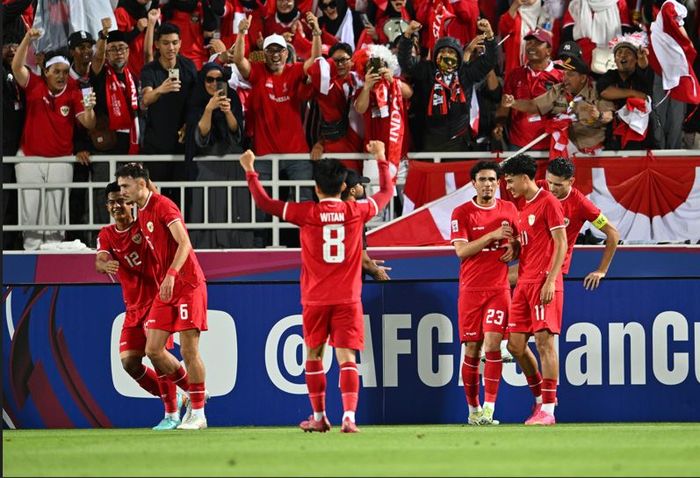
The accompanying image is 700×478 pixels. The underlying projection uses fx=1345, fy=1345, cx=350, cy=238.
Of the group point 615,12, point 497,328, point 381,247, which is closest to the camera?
point 497,328

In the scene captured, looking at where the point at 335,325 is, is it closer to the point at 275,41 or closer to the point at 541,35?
the point at 275,41

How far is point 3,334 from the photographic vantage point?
503 inches

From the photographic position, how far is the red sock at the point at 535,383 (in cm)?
1173

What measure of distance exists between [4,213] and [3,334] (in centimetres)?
225

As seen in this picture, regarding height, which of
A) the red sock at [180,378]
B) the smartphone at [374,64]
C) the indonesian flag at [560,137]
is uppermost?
the smartphone at [374,64]

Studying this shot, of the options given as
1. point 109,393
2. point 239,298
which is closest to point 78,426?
point 109,393

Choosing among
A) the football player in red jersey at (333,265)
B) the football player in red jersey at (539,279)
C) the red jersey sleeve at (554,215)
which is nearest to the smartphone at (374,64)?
the football player in red jersey at (539,279)

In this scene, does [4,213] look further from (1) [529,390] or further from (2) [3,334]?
(1) [529,390]

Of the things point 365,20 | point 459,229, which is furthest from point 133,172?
point 365,20

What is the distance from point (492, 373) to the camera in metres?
11.6

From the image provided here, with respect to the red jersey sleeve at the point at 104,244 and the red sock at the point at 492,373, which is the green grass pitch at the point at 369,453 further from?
the red jersey sleeve at the point at 104,244

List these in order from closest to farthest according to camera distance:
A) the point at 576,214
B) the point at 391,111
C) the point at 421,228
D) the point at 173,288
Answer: the point at 173,288, the point at 576,214, the point at 421,228, the point at 391,111

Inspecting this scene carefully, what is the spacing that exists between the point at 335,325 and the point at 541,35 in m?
6.42

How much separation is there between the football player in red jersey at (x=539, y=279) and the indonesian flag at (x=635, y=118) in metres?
3.36
